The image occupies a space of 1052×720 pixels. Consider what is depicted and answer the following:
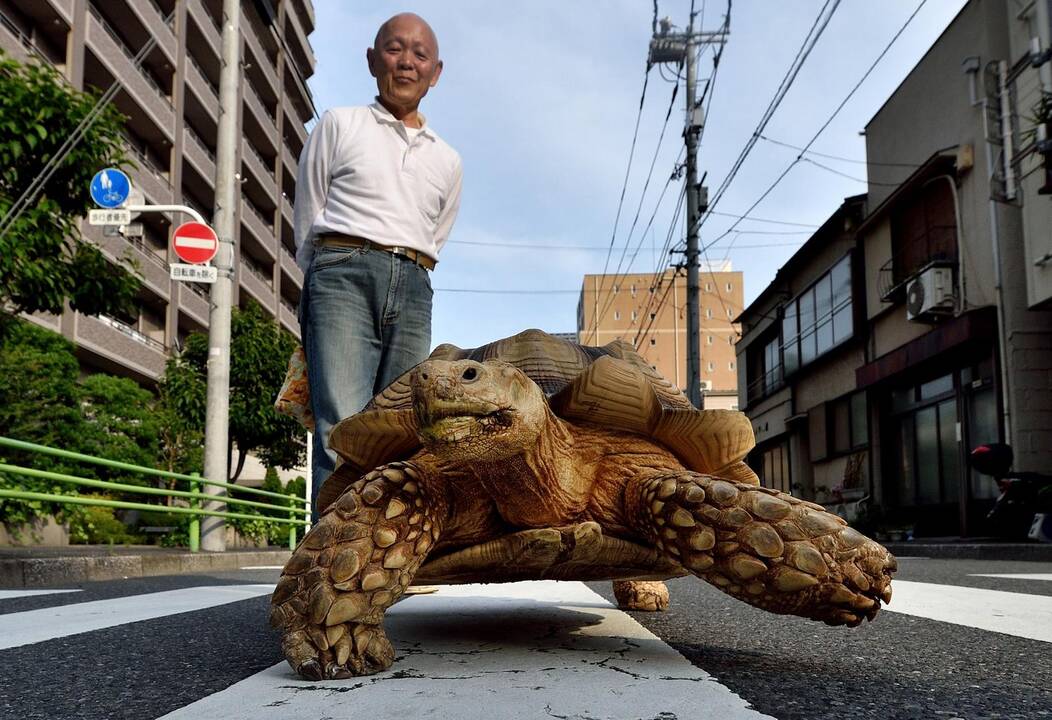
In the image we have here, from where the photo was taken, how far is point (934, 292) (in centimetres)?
1375

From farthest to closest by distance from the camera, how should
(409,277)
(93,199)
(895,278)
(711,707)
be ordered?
(895,278) → (93,199) → (409,277) → (711,707)

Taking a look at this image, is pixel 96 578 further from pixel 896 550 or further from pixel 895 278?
pixel 895 278

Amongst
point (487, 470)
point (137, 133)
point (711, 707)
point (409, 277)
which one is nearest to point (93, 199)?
point (409, 277)

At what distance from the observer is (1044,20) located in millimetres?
10906

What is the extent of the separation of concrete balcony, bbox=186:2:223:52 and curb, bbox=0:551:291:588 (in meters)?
25.1

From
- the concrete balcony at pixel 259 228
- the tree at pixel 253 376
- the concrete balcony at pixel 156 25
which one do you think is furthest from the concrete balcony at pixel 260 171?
the tree at pixel 253 376

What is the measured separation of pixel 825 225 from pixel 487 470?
1969cm

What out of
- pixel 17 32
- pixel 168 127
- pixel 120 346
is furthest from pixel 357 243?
pixel 168 127

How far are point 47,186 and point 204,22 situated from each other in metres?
25.2

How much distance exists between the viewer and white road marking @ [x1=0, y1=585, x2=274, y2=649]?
2480mm

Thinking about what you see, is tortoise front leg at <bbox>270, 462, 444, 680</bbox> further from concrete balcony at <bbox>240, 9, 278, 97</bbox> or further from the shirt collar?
concrete balcony at <bbox>240, 9, 278, 97</bbox>

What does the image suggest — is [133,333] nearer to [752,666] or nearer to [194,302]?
[194,302]

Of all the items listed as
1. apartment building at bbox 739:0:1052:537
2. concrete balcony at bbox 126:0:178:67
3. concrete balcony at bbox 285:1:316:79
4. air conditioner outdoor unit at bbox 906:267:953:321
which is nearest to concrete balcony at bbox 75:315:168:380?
concrete balcony at bbox 126:0:178:67

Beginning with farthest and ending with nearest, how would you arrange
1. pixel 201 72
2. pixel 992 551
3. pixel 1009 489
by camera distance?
1. pixel 201 72
2. pixel 1009 489
3. pixel 992 551
